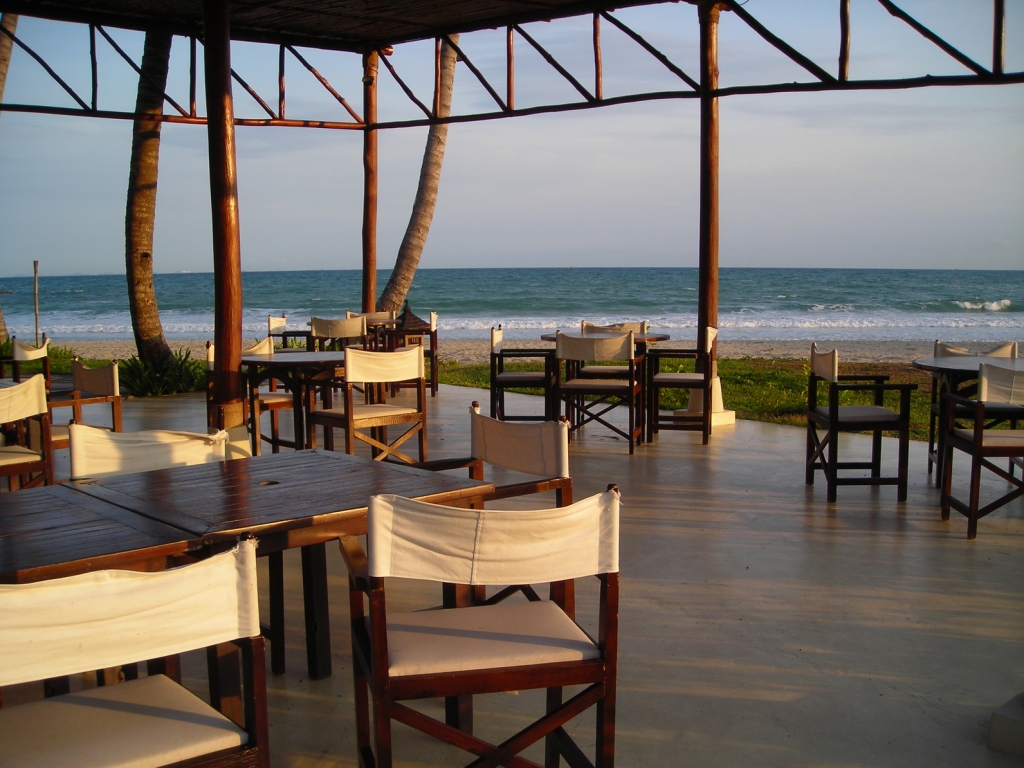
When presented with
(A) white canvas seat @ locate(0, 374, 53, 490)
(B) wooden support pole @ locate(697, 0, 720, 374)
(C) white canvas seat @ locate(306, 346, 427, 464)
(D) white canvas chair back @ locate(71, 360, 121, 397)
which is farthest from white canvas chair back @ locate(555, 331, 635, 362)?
(A) white canvas seat @ locate(0, 374, 53, 490)

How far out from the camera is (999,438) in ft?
14.8

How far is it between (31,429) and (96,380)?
74 cm

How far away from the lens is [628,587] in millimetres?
3652

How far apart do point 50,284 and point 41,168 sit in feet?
46.6

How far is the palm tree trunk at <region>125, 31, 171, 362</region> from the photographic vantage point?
9906 mm

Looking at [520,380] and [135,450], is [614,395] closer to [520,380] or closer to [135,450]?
[520,380]

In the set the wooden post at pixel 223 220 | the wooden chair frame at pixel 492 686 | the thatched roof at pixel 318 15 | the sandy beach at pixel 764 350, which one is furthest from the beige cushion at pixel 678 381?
the sandy beach at pixel 764 350

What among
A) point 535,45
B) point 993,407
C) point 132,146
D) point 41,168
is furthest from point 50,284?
point 993,407

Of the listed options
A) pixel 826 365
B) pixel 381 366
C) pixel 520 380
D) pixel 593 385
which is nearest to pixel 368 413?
pixel 381 366

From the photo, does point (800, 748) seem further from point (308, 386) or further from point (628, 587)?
point (308, 386)

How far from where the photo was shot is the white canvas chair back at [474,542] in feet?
5.76

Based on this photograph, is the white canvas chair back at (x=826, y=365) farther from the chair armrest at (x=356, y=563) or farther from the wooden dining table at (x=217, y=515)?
the chair armrest at (x=356, y=563)

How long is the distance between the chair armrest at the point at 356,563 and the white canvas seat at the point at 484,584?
0.08ft

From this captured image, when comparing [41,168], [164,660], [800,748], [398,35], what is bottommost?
[800,748]
